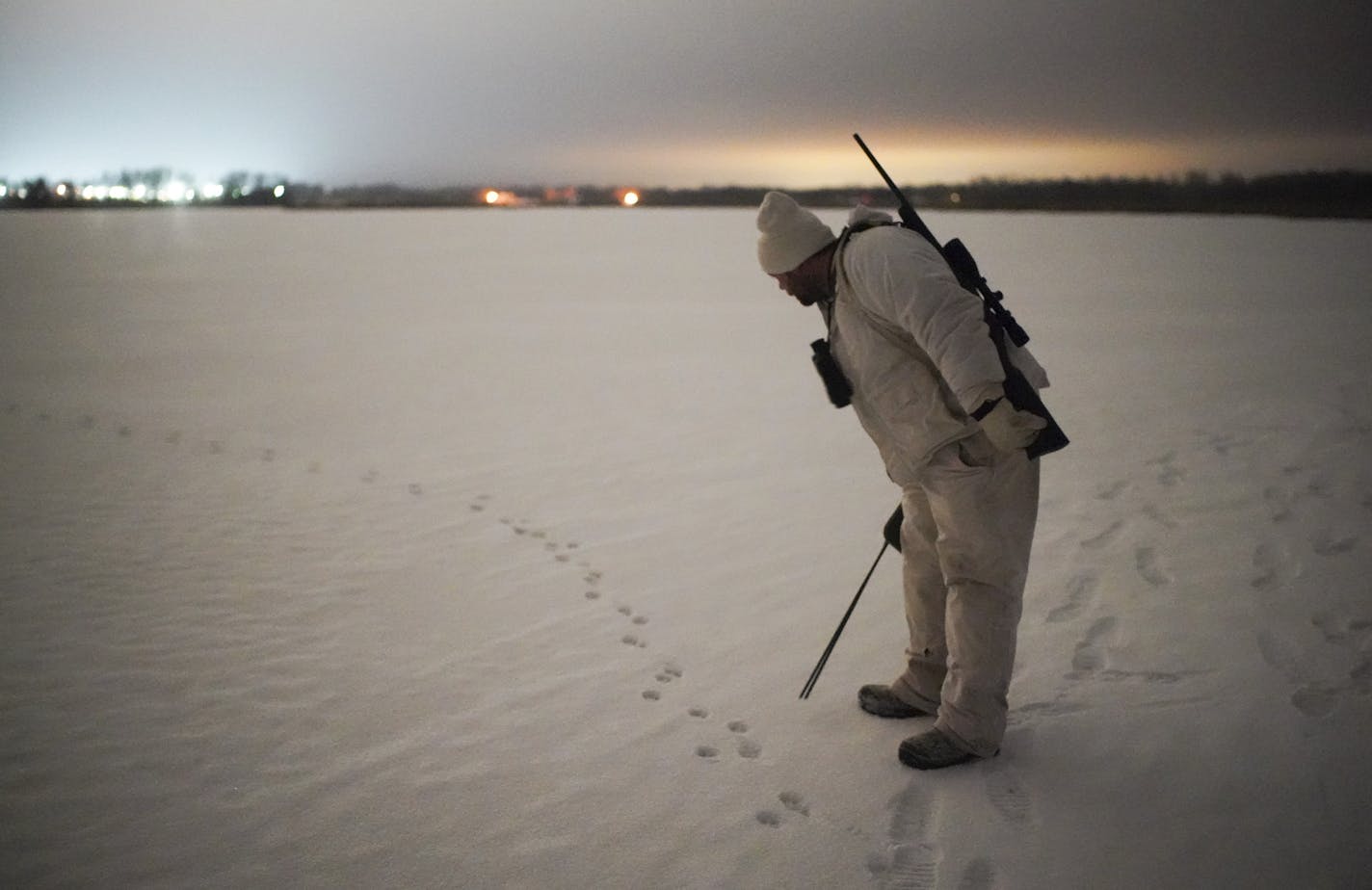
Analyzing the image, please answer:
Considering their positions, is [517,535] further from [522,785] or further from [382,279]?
[382,279]

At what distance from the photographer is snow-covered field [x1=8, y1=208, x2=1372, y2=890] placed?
248 cm

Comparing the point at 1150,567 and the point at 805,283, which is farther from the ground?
the point at 805,283

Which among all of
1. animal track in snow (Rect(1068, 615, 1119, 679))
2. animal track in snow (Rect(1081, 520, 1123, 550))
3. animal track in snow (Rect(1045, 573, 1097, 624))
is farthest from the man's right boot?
animal track in snow (Rect(1081, 520, 1123, 550))

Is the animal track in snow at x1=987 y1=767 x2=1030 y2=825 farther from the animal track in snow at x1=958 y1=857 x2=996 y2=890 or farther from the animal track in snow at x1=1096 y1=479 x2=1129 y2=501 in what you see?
the animal track in snow at x1=1096 y1=479 x2=1129 y2=501

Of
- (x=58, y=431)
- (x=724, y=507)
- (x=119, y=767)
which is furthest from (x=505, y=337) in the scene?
(x=119, y=767)

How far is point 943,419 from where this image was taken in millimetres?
2510

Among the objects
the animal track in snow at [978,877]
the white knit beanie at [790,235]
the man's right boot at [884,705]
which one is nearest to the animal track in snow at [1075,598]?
the man's right boot at [884,705]

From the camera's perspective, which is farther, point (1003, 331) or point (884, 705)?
point (884, 705)

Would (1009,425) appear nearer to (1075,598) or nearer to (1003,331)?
(1003,331)

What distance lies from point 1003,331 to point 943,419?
33 cm

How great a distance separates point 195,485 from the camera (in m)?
5.88

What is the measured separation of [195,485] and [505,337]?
7.27 metres

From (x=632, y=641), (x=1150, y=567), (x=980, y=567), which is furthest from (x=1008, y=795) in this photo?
(x=1150, y=567)

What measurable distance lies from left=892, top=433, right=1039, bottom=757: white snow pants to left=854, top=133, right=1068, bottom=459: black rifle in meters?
0.13
